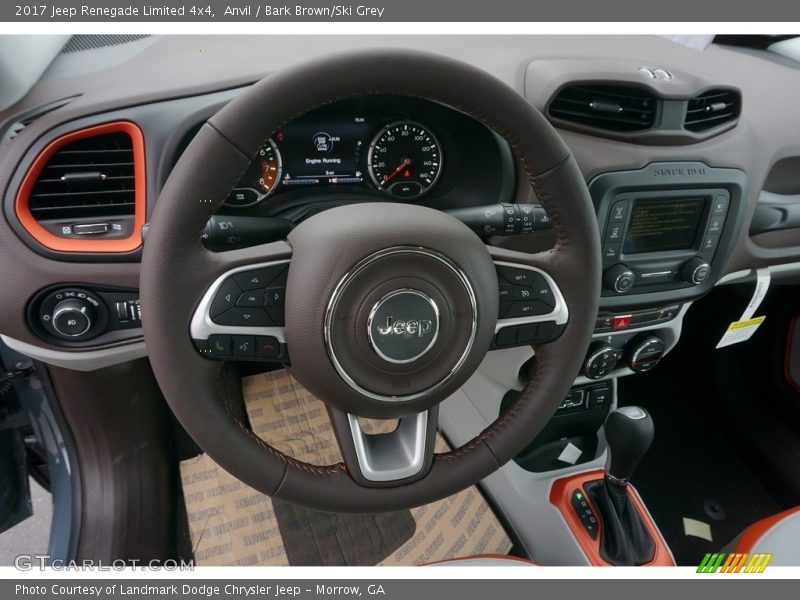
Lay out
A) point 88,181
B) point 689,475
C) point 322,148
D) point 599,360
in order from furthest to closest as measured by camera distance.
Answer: point 689,475, point 599,360, point 322,148, point 88,181

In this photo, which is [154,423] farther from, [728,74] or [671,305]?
[728,74]

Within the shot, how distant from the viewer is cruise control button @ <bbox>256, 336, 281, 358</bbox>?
765 mm

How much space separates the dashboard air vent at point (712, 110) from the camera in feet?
4.00

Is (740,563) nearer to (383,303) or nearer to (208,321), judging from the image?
(383,303)

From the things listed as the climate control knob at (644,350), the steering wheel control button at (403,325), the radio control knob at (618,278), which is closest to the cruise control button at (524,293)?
the steering wheel control button at (403,325)

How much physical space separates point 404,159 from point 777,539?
1079mm

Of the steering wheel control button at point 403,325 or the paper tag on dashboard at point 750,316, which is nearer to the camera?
the steering wheel control button at point 403,325

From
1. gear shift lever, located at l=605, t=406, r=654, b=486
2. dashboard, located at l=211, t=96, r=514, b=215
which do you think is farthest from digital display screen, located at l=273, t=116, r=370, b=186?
gear shift lever, located at l=605, t=406, r=654, b=486

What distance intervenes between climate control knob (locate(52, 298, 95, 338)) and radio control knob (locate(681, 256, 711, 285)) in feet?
4.03

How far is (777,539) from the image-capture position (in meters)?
1.18

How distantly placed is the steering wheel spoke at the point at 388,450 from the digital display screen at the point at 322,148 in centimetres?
46

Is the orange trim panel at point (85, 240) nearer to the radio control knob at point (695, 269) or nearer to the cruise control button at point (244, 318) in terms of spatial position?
the cruise control button at point (244, 318)

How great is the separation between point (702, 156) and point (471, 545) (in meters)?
1.12

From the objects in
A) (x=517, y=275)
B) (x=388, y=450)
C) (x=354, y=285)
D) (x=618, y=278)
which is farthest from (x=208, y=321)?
(x=618, y=278)
